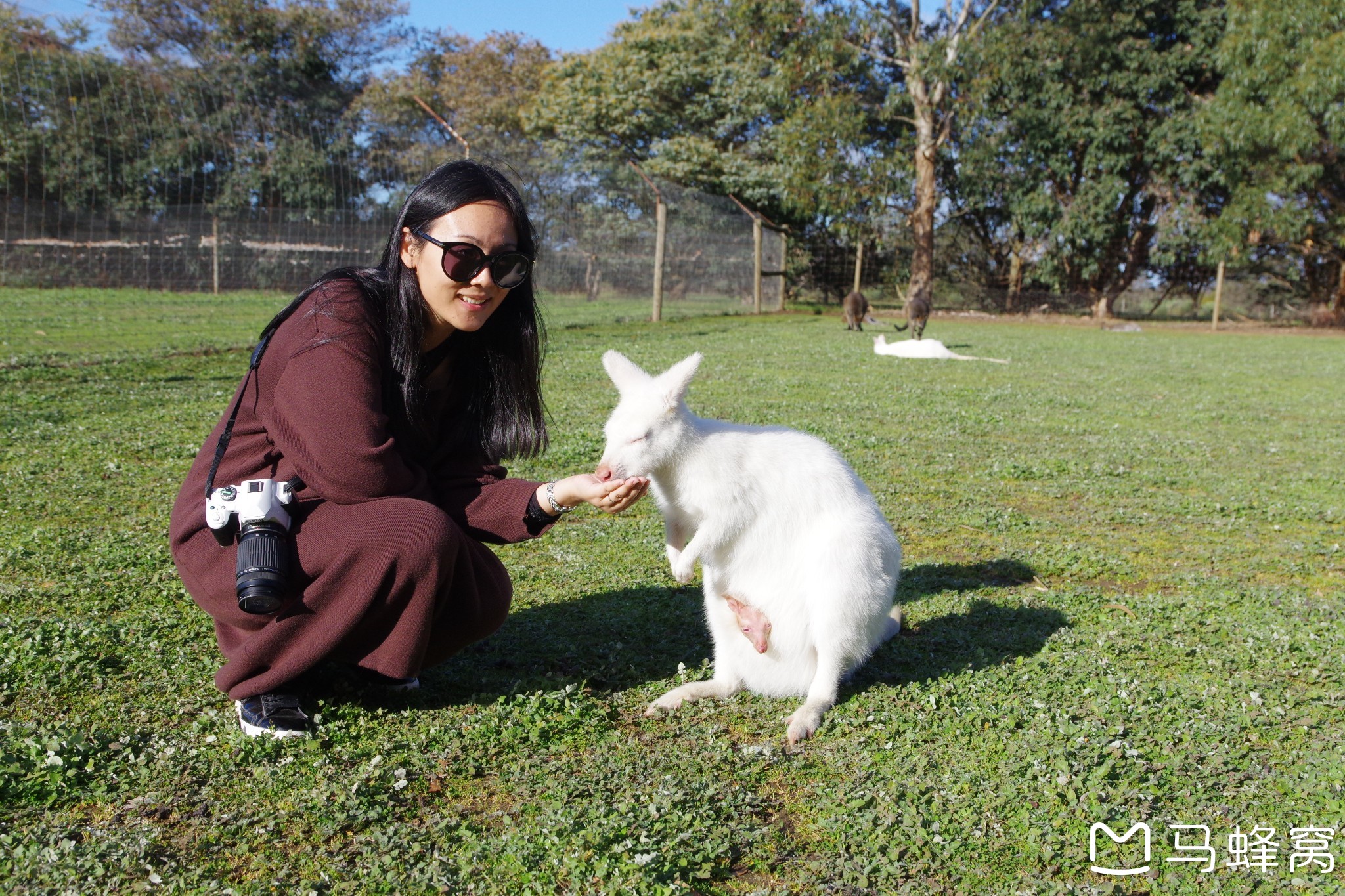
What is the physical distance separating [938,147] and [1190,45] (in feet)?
21.2

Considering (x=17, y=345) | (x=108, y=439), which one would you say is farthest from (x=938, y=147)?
(x=108, y=439)

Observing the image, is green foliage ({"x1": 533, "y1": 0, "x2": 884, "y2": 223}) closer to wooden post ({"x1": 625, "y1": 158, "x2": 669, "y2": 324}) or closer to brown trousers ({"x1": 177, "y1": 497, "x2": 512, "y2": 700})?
wooden post ({"x1": 625, "y1": 158, "x2": 669, "y2": 324})

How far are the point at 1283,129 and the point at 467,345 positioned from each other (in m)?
21.2

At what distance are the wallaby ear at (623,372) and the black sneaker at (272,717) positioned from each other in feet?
3.60

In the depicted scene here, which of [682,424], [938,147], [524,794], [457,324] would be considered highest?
[938,147]

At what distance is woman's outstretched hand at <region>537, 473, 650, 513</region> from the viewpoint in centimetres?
250

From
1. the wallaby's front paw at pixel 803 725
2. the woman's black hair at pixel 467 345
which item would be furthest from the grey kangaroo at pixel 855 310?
the wallaby's front paw at pixel 803 725

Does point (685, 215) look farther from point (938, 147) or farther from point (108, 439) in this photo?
point (108, 439)

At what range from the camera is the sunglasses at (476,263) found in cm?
249

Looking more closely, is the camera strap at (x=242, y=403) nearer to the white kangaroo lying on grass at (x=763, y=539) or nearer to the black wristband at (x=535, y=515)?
the black wristband at (x=535, y=515)

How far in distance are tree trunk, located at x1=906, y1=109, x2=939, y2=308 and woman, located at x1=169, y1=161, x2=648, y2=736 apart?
64.3 feet

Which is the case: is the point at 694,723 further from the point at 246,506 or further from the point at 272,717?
the point at 246,506

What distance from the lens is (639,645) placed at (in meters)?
3.15

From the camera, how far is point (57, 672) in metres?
2.62
